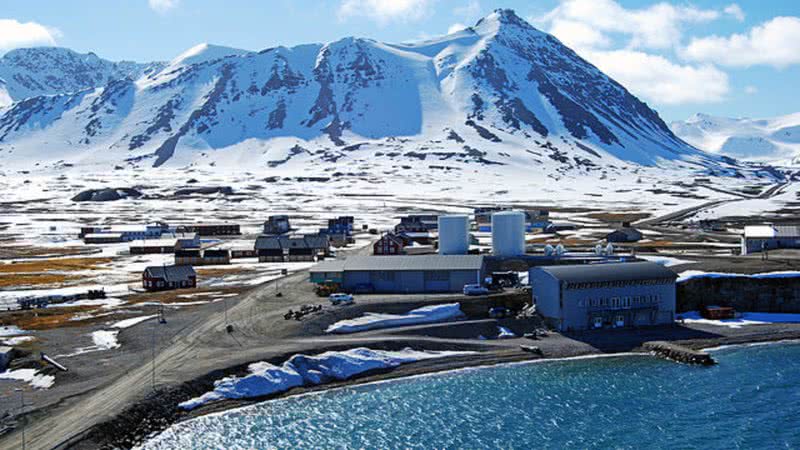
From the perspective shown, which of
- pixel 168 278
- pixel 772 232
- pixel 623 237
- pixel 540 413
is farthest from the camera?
pixel 623 237

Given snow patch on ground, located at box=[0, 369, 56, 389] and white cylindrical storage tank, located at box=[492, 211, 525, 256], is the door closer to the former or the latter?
white cylindrical storage tank, located at box=[492, 211, 525, 256]

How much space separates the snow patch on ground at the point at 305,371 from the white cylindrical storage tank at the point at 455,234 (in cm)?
3041

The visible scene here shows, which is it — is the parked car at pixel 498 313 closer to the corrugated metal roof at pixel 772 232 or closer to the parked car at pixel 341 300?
the parked car at pixel 341 300

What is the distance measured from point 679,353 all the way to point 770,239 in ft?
134

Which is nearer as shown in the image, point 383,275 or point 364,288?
point 364,288

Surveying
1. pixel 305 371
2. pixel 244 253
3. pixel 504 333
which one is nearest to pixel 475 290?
pixel 504 333

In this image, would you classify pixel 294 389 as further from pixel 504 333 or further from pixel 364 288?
pixel 364 288

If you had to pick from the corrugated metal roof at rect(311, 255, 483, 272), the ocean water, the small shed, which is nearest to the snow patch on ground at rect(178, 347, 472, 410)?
the ocean water

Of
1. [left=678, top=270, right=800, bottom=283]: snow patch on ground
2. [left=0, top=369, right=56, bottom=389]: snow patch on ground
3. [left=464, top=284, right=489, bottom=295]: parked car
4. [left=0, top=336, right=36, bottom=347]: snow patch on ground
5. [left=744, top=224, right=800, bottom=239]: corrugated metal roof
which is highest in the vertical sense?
[left=744, top=224, right=800, bottom=239]: corrugated metal roof

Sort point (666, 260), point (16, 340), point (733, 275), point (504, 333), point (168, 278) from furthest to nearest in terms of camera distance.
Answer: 1. point (168, 278)
2. point (666, 260)
3. point (733, 275)
4. point (504, 333)
5. point (16, 340)

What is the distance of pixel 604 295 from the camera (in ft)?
222

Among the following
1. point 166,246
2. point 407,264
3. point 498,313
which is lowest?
point 498,313

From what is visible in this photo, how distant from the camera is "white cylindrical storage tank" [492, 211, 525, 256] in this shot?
280ft

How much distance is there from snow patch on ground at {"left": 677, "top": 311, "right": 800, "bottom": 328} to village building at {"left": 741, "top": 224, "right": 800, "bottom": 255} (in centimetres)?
2246
